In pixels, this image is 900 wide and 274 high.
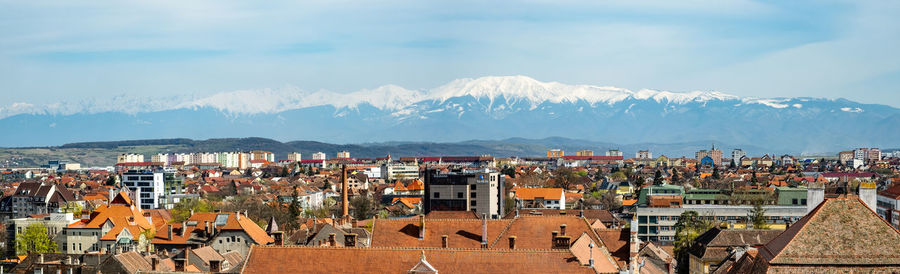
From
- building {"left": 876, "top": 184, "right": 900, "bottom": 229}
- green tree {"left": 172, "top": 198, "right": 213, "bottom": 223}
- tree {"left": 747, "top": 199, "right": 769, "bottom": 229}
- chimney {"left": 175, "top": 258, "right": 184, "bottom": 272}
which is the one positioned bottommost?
green tree {"left": 172, "top": 198, "right": 213, "bottom": 223}

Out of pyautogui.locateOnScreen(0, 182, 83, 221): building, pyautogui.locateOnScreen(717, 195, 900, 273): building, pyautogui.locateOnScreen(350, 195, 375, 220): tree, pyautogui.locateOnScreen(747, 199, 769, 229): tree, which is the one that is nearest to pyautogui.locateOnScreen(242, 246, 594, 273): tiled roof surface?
pyautogui.locateOnScreen(717, 195, 900, 273): building

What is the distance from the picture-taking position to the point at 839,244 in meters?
26.5

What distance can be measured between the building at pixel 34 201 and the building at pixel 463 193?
44.0m

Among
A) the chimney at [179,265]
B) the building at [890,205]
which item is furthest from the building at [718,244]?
the chimney at [179,265]

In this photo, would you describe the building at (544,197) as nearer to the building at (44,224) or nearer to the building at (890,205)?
the building at (890,205)

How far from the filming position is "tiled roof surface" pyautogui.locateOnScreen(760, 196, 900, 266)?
26344 mm

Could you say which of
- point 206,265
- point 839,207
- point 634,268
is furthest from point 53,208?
point 839,207

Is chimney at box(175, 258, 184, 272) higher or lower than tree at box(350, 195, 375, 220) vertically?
higher

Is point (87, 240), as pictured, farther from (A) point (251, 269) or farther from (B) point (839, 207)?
(B) point (839, 207)

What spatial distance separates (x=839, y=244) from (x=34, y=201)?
112726 mm

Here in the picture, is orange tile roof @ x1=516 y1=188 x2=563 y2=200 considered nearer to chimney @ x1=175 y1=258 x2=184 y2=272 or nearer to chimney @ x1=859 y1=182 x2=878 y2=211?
chimney @ x1=859 y1=182 x2=878 y2=211

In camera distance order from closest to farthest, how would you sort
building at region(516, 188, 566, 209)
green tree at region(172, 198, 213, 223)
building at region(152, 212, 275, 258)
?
building at region(152, 212, 275, 258)
green tree at region(172, 198, 213, 223)
building at region(516, 188, 566, 209)

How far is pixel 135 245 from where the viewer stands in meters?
75.2

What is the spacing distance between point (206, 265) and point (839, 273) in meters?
38.6
